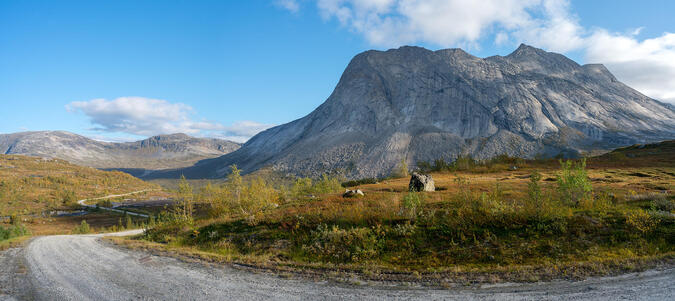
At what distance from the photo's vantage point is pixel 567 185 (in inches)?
625

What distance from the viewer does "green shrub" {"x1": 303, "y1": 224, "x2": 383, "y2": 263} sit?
39.4ft

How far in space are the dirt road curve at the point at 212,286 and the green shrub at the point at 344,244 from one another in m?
2.86

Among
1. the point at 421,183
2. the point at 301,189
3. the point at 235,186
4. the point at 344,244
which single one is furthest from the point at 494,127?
the point at 344,244

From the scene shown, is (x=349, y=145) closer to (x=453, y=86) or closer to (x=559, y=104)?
(x=453, y=86)

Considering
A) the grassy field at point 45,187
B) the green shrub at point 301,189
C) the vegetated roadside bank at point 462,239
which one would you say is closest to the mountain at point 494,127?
the grassy field at point 45,187

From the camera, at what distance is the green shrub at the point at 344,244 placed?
12.0m

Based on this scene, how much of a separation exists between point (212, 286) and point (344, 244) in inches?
220

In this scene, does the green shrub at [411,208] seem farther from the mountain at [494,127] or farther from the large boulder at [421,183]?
the mountain at [494,127]

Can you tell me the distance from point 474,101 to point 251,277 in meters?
205

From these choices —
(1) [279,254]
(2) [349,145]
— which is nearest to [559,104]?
(2) [349,145]

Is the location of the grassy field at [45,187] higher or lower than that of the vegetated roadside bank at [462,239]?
lower

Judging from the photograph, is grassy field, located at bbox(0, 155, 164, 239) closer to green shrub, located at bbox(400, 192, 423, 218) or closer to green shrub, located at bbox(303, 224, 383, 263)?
green shrub, located at bbox(303, 224, 383, 263)

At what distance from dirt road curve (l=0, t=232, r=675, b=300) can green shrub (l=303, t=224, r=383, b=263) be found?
286cm

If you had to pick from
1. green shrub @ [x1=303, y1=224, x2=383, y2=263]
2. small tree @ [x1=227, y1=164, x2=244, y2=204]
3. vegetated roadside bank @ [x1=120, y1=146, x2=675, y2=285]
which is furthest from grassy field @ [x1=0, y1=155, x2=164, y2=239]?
green shrub @ [x1=303, y1=224, x2=383, y2=263]
